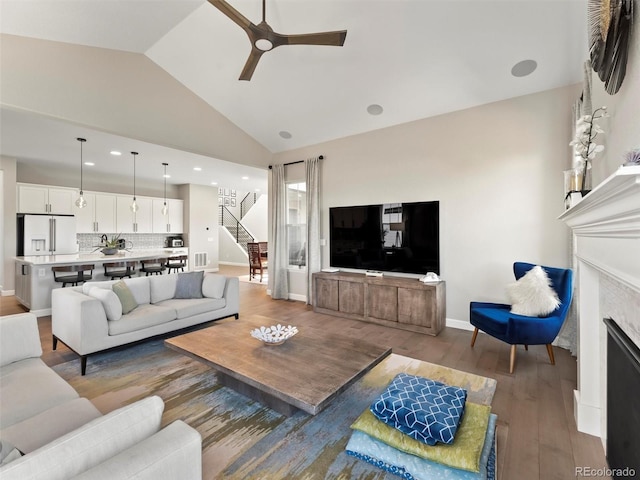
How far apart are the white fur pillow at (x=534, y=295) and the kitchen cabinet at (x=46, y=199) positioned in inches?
358

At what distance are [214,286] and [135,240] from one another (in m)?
6.16

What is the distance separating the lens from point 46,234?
22.2 ft

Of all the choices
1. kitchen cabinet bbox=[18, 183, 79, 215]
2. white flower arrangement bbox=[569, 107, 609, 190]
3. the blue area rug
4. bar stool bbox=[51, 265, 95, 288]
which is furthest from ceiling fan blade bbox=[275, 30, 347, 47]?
kitchen cabinet bbox=[18, 183, 79, 215]

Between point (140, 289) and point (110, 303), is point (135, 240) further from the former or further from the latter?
point (110, 303)

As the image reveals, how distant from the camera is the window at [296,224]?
6008 millimetres

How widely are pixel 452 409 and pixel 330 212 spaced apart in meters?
3.93

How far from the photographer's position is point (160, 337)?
12.1 ft

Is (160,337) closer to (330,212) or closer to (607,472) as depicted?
(330,212)

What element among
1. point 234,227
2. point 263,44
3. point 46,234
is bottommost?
point 46,234

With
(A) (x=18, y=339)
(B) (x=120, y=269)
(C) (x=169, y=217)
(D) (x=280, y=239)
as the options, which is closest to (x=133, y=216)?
(C) (x=169, y=217)

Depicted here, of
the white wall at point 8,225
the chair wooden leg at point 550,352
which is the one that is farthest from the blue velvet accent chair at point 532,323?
the white wall at point 8,225

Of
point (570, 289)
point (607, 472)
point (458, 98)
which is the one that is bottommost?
point (607, 472)

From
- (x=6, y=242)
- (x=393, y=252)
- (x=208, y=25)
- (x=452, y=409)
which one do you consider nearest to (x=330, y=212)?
(x=393, y=252)

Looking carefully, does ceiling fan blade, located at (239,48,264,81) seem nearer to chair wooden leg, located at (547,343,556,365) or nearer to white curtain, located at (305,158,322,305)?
white curtain, located at (305,158,322,305)
